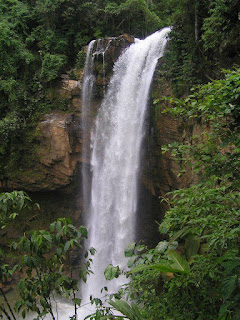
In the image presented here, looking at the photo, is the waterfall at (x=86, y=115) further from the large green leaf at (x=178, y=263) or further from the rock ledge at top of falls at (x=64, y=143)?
the large green leaf at (x=178, y=263)

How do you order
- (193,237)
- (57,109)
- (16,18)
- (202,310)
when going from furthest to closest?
1. (16,18)
2. (57,109)
3. (193,237)
4. (202,310)

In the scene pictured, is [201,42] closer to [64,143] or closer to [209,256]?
[64,143]

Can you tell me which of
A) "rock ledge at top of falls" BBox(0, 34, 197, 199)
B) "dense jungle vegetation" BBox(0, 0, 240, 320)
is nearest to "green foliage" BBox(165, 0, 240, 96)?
"dense jungle vegetation" BBox(0, 0, 240, 320)

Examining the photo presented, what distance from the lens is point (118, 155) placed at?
9.90 m

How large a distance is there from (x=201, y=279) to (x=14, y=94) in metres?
10.7

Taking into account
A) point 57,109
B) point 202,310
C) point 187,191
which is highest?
point 57,109

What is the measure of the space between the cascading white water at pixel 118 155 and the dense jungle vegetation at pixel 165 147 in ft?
3.57

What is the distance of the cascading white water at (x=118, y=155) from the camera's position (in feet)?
31.0

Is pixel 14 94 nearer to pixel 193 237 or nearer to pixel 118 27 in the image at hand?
pixel 118 27

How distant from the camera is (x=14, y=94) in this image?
437 inches

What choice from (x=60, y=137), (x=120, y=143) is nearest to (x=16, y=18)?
(x=60, y=137)

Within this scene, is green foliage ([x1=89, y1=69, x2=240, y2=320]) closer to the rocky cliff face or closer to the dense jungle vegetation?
the dense jungle vegetation

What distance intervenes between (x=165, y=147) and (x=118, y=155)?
7037 mm

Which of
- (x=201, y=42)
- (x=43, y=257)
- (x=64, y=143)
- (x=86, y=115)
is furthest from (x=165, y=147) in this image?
(x=86, y=115)
